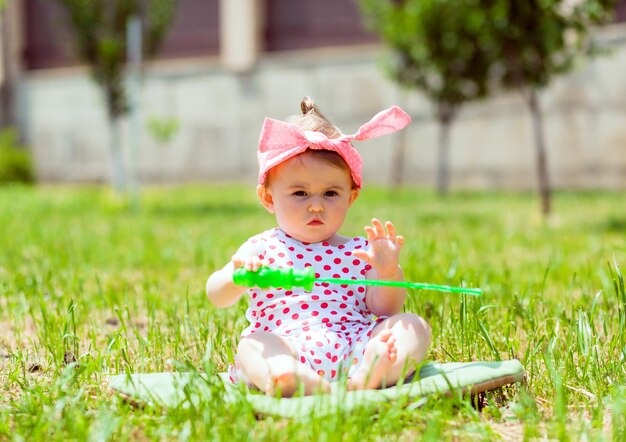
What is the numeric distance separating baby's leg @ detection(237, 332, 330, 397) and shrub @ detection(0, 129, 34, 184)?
16754 millimetres

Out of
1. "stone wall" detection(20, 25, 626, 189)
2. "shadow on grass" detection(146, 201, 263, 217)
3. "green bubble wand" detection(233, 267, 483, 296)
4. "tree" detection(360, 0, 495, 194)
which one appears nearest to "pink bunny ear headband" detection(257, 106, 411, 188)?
"green bubble wand" detection(233, 267, 483, 296)

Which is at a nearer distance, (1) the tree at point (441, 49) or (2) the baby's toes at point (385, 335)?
(2) the baby's toes at point (385, 335)

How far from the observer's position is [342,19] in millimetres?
16500

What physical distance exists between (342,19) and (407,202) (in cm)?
628

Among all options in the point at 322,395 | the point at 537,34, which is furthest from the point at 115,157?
the point at 322,395

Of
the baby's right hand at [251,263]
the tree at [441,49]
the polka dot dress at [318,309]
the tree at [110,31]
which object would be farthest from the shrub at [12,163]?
the baby's right hand at [251,263]

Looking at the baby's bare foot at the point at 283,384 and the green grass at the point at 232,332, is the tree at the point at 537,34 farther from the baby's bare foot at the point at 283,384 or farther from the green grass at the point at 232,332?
the baby's bare foot at the point at 283,384

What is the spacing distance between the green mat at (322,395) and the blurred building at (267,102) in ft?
38.5

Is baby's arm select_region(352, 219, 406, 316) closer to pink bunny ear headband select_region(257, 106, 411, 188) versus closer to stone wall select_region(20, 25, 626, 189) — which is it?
pink bunny ear headband select_region(257, 106, 411, 188)

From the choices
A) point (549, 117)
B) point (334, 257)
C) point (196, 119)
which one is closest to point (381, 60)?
point (549, 117)

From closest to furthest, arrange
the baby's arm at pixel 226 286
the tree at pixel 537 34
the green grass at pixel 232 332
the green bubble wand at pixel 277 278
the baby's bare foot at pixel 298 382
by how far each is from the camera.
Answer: the green grass at pixel 232 332, the baby's bare foot at pixel 298 382, the green bubble wand at pixel 277 278, the baby's arm at pixel 226 286, the tree at pixel 537 34

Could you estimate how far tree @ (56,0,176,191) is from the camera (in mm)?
10688

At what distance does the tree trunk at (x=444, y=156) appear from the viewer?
13.1 m

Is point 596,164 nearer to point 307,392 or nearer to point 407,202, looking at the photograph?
point 407,202
